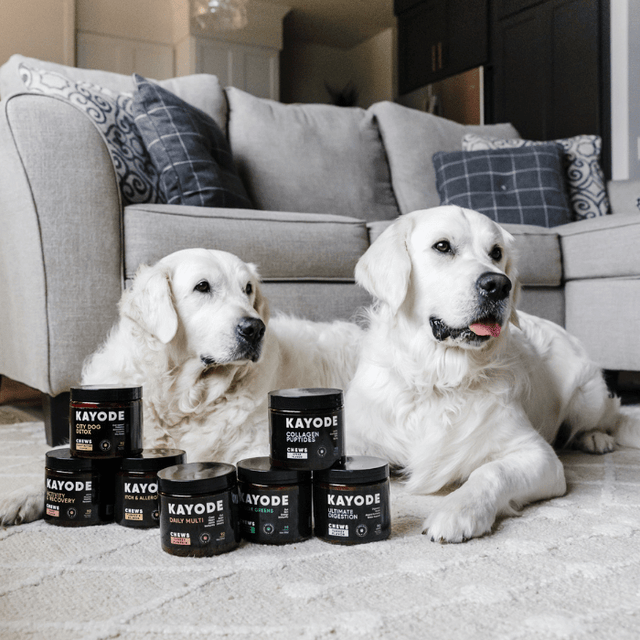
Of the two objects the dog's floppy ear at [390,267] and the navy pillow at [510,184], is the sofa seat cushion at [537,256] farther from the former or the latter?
the dog's floppy ear at [390,267]

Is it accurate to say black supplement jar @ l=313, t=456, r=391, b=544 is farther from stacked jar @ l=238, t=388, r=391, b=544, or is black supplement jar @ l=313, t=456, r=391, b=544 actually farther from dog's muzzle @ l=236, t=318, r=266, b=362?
dog's muzzle @ l=236, t=318, r=266, b=362

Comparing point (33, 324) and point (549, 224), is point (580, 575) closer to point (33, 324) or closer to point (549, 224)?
point (33, 324)

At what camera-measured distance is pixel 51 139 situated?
6.05 feet

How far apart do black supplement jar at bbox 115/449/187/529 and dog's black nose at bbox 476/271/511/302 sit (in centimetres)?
70

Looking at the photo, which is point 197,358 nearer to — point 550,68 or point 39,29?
point 550,68

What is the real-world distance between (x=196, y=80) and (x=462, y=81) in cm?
394

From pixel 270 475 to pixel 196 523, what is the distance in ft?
0.47

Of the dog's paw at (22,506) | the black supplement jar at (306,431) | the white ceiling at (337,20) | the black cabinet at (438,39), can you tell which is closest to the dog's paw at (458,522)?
the black supplement jar at (306,431)

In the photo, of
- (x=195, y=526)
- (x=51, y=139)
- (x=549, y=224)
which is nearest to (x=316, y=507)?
(x=195, y=526)

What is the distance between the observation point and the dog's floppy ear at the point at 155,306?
1502 mm

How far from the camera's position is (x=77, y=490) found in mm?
1155

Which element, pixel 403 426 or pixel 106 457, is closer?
pixel 106 457

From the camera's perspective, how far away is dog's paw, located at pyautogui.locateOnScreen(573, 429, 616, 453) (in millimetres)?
1811

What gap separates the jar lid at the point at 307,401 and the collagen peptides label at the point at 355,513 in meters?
0.14
